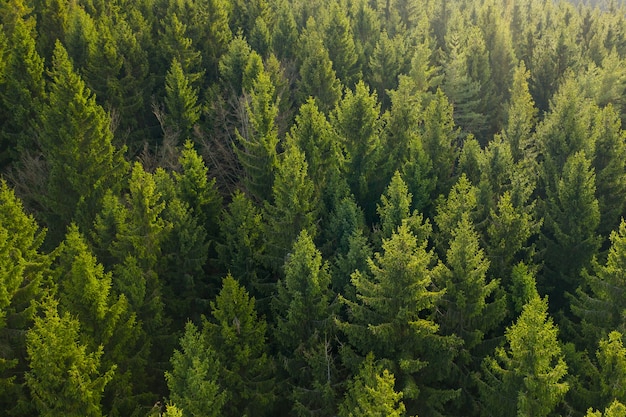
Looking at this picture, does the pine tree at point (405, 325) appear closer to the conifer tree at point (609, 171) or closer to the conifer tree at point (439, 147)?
the conifer tree at point (439, 147)

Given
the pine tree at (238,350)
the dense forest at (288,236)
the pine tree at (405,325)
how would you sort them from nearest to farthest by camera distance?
the pine tree at (405,325) < the dense forest at (288,236) < the pine tree at (238,350)

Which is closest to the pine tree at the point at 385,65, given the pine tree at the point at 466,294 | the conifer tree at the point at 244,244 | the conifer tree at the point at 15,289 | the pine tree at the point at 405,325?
the conifer tree at the point at 244,244

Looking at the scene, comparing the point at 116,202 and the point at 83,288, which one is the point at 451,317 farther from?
the point at 116,202

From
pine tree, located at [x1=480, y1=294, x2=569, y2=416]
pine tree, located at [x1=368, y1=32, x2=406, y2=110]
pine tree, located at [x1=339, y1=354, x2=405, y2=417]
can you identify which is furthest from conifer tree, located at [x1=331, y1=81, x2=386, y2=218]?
pine tree, located at [x1=368, y1=32, x2=406, y2=110]

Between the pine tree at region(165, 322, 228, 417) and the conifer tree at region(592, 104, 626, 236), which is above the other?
the conifer tree at region(592, 104, 626, 236)

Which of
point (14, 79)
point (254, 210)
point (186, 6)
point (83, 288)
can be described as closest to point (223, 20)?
point (186, 6)

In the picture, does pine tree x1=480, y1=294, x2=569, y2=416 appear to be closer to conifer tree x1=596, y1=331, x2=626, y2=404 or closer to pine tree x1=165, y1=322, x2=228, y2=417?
conifer tree x1=596, y1=331, x2=626, y2=404
